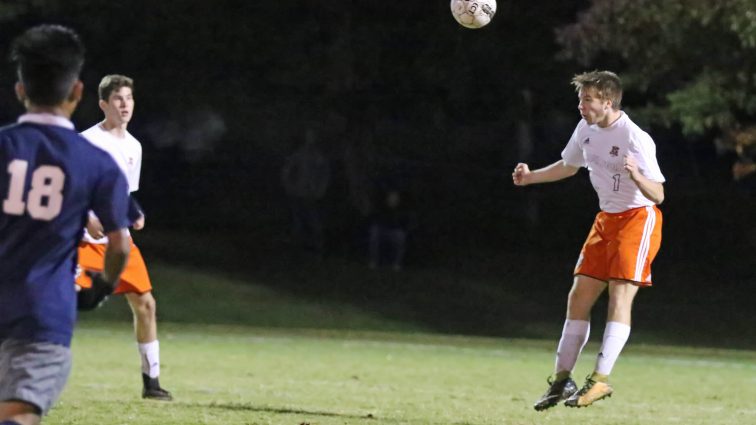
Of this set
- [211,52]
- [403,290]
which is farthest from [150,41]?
[403,290]

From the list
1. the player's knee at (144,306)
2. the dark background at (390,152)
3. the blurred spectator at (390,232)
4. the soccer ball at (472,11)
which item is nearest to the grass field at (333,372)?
the player's knee at (144,306)

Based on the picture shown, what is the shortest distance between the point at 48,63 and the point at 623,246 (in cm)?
541

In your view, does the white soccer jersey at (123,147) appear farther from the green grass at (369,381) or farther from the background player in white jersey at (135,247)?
the green grass at (369,381)

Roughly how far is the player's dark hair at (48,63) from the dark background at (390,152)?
60.5 feet

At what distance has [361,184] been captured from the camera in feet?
103

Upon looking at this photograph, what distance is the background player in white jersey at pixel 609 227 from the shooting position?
975 cm

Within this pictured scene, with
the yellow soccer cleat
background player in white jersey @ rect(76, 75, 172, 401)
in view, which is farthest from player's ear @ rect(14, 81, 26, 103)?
the yellow soccer cleat

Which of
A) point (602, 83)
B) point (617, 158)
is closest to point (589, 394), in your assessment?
point (617, 158)

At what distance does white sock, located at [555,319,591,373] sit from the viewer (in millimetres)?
9984

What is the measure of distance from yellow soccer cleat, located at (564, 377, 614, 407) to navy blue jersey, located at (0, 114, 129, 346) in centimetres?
486

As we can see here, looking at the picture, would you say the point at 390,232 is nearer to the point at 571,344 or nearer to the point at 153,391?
the point at 153,391

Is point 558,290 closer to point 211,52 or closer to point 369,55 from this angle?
point 369,55

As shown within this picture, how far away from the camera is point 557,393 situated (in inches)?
384

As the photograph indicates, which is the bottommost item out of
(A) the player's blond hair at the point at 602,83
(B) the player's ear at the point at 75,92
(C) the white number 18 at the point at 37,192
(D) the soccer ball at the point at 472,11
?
(C) the white number 18 at the point at 37,192
